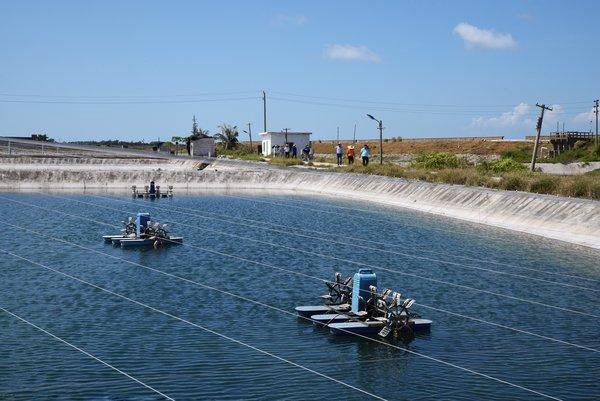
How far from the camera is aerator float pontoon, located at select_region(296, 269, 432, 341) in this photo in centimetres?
2286

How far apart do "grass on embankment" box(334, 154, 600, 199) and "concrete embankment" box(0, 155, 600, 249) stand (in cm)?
191

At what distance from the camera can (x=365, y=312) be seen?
942 inches

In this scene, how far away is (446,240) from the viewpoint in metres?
44.0

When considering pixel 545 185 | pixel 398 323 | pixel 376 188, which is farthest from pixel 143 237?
pixel 376 188

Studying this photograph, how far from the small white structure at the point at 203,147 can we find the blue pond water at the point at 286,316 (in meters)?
57.8

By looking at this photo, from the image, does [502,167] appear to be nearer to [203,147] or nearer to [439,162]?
[439,162]

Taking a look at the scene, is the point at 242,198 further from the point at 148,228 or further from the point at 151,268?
the point at 151,268

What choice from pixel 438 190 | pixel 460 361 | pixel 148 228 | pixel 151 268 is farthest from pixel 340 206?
pixel 460 361

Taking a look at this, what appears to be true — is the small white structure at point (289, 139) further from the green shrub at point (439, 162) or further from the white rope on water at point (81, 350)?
the white rope on water at point (81, 350)

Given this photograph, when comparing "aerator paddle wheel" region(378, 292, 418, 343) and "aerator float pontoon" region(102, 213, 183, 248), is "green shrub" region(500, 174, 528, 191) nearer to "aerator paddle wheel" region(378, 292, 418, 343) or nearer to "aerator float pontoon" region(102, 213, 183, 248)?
"aerator float pontoon" region(102, 213, 183, 248)

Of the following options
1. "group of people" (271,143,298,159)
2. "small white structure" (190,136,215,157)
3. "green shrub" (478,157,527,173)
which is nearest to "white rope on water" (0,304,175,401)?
"green shrub" (478,157,527,173)

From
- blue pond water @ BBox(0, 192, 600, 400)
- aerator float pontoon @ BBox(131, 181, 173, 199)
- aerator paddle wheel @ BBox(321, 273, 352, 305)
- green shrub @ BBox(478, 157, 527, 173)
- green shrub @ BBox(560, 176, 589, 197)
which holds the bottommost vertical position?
blue pond water @ BBox(0, 192, 600, 400)

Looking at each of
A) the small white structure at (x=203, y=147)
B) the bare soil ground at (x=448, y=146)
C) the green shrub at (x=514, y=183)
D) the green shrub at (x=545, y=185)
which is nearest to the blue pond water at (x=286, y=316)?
the green shrub at (x=545, y=185)

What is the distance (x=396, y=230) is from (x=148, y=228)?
14.2 m
